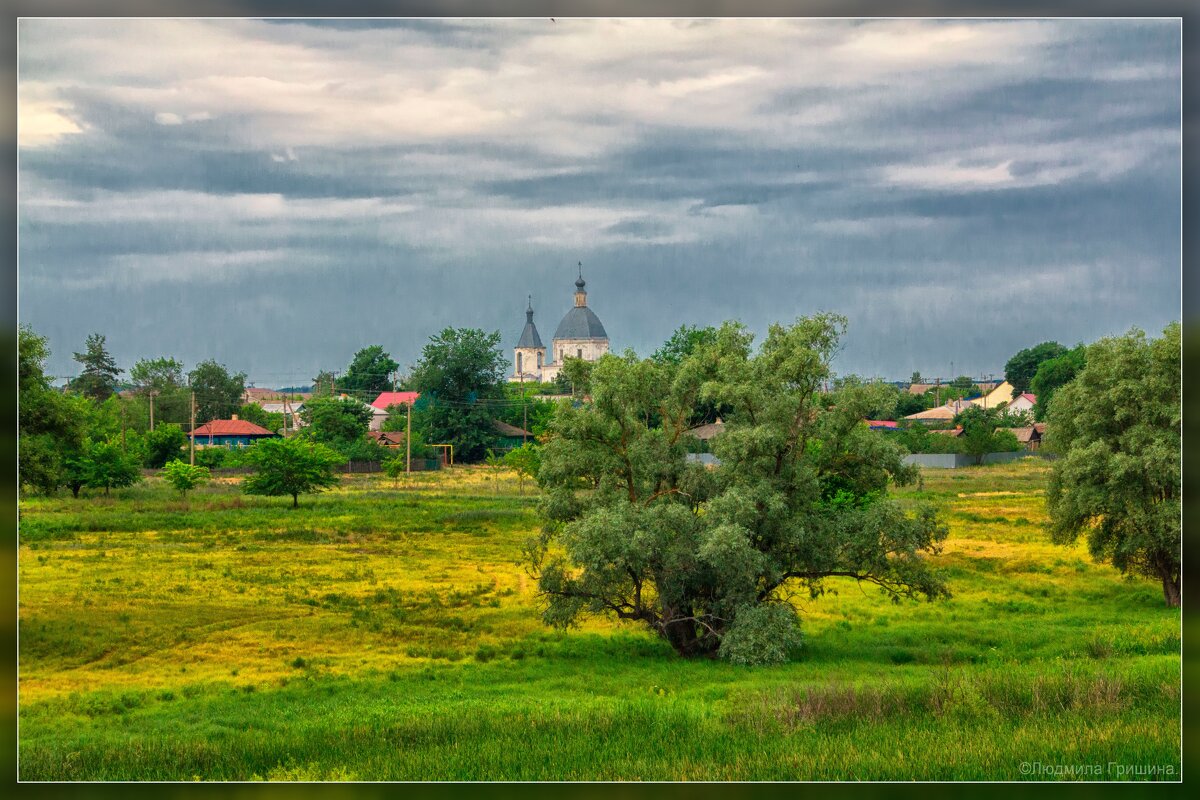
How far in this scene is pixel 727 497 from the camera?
1691cm

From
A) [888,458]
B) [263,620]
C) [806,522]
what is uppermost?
[888,458]

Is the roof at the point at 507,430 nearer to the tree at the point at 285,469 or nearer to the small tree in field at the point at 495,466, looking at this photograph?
the small tree in field at the point at 495,466

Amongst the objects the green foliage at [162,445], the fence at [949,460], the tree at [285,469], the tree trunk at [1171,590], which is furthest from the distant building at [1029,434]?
the green foliage at [162,445]

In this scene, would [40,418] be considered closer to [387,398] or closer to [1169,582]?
[1169,582]

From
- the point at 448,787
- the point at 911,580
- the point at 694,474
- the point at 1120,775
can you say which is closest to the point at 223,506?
the point at 694,474

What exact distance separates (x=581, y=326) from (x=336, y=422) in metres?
17.0

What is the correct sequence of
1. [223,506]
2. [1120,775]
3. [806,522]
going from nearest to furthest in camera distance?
[1120,775]
[806,522]
[223,506]

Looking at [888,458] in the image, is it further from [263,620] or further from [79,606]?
[79,606]

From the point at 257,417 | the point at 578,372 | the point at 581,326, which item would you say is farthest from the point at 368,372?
the point at 578,372

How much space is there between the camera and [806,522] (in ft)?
58.4

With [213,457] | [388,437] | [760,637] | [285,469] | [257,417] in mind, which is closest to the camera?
[760,637]

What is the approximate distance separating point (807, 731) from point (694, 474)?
6.75 m

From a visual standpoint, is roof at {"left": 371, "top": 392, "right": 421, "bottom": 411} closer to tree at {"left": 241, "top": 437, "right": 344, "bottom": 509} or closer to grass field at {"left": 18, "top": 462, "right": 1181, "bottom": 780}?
tree at {"left": 241, "top": 437, "right": 344, "bottom": 509}

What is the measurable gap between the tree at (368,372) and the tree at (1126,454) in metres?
59.2
